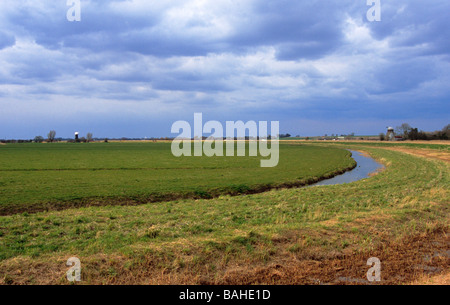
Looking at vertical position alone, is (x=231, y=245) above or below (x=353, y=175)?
above

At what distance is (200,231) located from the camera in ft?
37.6

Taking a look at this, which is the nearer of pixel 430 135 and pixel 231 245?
pixel 231 245

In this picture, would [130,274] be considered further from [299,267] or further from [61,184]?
[61,184]

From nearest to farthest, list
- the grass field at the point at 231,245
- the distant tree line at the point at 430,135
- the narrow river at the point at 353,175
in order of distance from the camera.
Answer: the grass field at the point at 231,245 → the narrow river at the point at 353,175 → the distant tree line at the point at 430,135

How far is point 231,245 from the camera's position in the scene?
31.6 feet

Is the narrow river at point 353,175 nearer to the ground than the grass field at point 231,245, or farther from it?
nearer to the ground

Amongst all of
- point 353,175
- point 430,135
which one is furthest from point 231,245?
point 430,135

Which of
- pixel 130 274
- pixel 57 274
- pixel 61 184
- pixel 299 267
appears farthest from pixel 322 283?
pixel 61 184

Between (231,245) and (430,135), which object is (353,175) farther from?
(430,135)

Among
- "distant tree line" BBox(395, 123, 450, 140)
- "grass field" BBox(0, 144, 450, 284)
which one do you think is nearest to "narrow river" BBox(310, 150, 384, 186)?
"grass field" BBox(0, 144, 450, 284)

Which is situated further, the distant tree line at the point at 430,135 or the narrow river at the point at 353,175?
the distant tree line at the point at 430,135

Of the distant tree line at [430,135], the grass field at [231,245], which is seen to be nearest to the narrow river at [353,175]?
the grass field at [231,245]

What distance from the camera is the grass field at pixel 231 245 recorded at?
7.98m

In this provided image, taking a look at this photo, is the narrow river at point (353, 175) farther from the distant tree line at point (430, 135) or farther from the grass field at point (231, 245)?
the distant tree line at point (430, 135)
